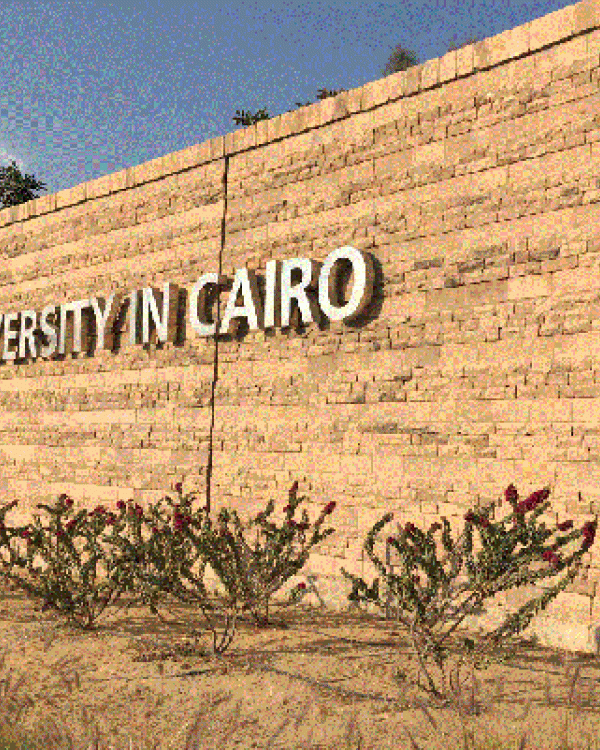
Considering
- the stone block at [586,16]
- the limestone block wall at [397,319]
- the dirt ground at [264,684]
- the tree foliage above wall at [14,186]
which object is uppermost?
the tree foliage above wall at [14,186]

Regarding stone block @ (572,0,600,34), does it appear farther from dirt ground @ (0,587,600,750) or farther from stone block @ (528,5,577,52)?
dirt ground @ (0,587,600,750)

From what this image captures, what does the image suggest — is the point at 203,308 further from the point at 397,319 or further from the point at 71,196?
the point at 71,196

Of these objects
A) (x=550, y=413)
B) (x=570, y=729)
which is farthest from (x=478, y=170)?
(x=570, y=729)

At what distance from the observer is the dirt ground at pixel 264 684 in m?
4.75

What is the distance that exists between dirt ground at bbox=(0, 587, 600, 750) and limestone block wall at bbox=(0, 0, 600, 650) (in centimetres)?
→ 122

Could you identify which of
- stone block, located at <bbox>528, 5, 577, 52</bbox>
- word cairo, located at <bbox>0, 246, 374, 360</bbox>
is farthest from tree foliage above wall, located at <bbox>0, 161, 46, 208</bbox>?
stone block, located at <bbox>528, 5, 577, 52</bbox>

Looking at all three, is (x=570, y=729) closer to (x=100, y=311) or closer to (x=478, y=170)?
(x=478, y=170)

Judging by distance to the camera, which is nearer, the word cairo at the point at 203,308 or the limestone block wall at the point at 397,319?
the limestone block wall at the point at 397,319

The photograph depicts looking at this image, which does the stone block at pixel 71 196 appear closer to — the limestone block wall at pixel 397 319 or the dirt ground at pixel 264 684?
the limestone block wall at pixel 397 319

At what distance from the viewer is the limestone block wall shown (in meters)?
7.16

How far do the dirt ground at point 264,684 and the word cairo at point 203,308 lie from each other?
122 inches

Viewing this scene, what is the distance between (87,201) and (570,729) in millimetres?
9955

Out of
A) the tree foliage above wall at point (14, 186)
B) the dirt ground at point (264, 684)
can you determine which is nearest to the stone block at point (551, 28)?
the dirt ground at point (264, 684)

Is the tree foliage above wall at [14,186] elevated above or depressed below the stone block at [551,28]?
above
